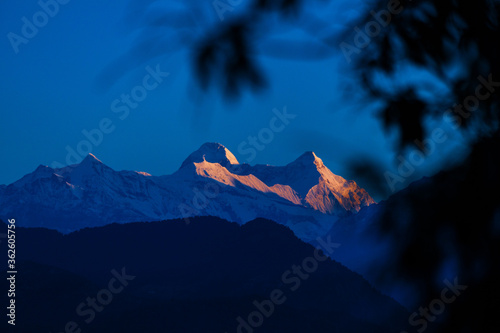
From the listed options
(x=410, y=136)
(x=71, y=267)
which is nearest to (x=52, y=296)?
(x=71, y=267)

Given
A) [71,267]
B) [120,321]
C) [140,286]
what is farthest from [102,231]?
[120,321]

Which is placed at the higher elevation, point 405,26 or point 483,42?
point 405,26

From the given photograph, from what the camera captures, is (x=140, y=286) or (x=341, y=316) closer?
(x=341, y=316)

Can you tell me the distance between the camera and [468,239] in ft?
13.3

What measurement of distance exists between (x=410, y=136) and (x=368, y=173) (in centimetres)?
50

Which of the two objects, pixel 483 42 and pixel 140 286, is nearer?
pixel 483 42

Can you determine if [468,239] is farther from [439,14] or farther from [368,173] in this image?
[439,14]

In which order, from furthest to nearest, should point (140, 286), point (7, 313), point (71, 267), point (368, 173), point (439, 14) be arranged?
point (71, 267) → point (140, 286) → point (7, 313) → point (439, 14) → point (368, 173)

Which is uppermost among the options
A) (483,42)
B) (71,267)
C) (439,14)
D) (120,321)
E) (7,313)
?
(71,267)

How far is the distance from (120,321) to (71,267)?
2527 inches

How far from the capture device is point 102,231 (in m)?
196

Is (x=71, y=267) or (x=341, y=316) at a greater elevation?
(x=71, y=267)

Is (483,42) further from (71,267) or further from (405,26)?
(71,267)

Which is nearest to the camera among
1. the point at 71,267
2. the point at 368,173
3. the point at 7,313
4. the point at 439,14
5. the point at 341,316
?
the point at 368,173
